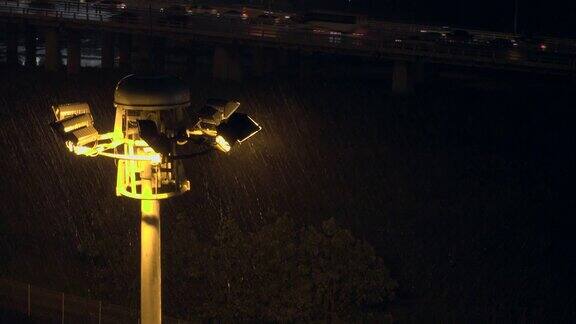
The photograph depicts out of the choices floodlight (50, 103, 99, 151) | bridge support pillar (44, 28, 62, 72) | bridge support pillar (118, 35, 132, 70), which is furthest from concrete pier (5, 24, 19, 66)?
floodlight (50, 103, 99, 151)

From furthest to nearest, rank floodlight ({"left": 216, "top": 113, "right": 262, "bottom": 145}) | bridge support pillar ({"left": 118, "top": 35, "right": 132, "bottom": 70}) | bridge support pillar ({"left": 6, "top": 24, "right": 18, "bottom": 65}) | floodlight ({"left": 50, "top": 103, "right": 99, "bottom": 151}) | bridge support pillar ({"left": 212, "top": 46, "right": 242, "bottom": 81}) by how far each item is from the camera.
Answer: bridge support pillar ({"left": 6, "top": 24, "right": 18, "bottom": 65})
bridge support pillar ({"left": 118, "top": 35, "right": 132, "bottom": 70})
bridge support pillar ({"left": 212, "top": 46, "right": 242, "bottom": 81})
floodlight ({"left": 216, "top": 113, "right": 262, "bottom": 145})
floodlight ({"left": 50, "top": 103, "right": 99, "bottom": 151})

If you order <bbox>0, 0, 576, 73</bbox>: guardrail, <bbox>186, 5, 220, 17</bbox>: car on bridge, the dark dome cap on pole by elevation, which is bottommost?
the dark dome cap on pole

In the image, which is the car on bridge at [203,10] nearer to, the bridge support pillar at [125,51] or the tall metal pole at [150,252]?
the bridge support pillar at [125,51]

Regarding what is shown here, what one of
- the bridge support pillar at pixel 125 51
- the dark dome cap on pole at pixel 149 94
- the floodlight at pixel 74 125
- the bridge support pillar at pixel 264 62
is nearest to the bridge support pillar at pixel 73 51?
the bridge support pillar at pixel 125 51

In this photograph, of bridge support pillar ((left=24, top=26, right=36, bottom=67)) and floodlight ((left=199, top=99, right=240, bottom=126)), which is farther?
bridge support pillar ((left=24, top=26, right=36, bottom=67))

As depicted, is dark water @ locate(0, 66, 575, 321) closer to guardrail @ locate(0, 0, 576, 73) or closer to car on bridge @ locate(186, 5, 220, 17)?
guardrail @ locate(0, 0, 576, 73)

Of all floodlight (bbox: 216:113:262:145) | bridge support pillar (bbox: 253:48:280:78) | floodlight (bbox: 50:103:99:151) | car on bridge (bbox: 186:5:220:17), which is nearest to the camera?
floodlight (bbox: 50:103:99:151)
